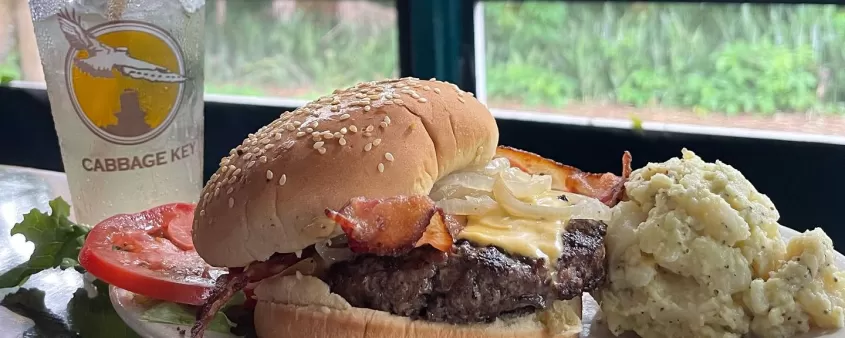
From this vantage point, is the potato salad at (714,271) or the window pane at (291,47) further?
the window pane at (291,47)

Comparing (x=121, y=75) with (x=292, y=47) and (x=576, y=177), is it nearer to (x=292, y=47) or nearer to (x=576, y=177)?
(x=576, y=177)

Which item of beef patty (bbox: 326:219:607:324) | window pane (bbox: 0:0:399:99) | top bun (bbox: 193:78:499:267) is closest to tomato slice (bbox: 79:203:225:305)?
top bun (bbox: 193:78:499:267)

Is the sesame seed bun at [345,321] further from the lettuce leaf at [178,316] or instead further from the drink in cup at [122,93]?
the drink in cup at [122,93]

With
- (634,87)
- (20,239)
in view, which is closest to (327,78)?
(634,87)

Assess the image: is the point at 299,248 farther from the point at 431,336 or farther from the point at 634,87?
the point at 634,87

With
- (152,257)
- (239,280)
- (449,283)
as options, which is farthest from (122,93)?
(449,283)

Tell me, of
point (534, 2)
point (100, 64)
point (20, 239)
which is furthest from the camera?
point (534, 2)

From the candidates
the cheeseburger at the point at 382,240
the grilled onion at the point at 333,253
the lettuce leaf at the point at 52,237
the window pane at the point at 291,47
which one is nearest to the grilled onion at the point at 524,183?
the cheeseburger at the point at 382,240

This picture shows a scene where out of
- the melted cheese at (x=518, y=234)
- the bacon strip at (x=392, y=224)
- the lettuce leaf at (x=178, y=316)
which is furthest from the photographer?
the lettuce leaf at (x=178, y=316)

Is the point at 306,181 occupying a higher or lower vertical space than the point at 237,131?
higher
